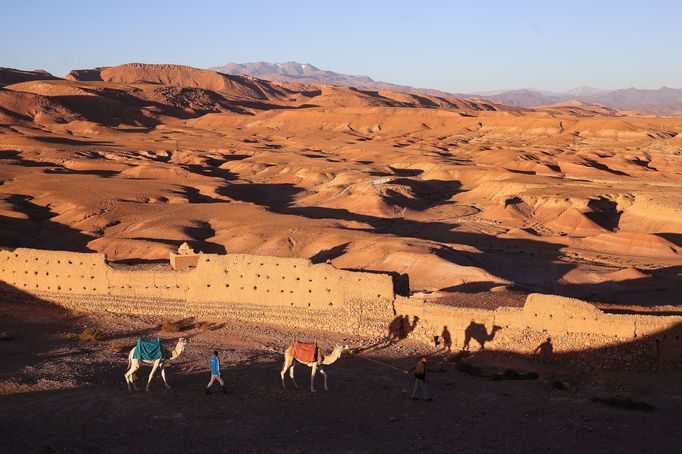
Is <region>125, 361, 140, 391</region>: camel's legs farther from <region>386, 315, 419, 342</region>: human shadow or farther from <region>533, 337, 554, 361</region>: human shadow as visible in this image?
<region>533, 337, 554, 361</region>: human shadow

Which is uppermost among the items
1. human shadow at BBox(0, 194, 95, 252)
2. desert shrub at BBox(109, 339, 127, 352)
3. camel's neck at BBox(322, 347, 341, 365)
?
camel's neck at BBox(322, 347, 341, 365)

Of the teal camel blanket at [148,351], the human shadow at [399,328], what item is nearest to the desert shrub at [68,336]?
the teal camel blanket at [148,351]

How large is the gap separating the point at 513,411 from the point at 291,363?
3.85m

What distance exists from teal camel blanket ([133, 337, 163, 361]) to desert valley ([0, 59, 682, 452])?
2.21 ft

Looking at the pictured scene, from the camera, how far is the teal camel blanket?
494 inches

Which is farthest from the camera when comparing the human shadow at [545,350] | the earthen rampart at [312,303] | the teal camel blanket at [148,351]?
the human shadow at [545,350]

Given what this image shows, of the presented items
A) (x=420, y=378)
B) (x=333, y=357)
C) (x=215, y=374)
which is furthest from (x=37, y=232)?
(x=420, y=378)

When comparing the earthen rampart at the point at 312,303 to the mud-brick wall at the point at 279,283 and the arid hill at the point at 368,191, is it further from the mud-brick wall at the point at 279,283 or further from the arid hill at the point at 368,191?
the arid hill at the point at 368,191

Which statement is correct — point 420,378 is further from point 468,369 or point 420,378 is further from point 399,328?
point 399,328

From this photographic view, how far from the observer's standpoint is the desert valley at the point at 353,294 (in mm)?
11422

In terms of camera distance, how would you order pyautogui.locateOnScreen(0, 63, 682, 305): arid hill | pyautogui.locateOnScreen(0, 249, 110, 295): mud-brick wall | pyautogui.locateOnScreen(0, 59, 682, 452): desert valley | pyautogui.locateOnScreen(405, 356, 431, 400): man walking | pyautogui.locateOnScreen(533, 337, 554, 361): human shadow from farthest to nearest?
pyautogui.locateOnScreen(0, 63, 682, 305): arid hill < pyautogui.locateOnScreen(0, 249, 110, 295): mud-brick wall < pyautogui.locateOnScreen(533, 337, 554, 361): human shadow < pyautogui.locateOnScreen(405, 356, 431, 400): man walking < pyautogui.locateOnScreen(0, 59, 682, 452): desert valley

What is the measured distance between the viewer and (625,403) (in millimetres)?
12320

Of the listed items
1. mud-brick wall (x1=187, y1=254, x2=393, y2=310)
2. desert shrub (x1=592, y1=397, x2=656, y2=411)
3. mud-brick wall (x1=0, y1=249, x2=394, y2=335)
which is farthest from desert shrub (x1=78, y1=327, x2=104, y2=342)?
desert shrub (x1=592, y1=397, x2=656, y2=411)

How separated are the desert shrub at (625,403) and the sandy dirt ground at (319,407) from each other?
5.3 inches
